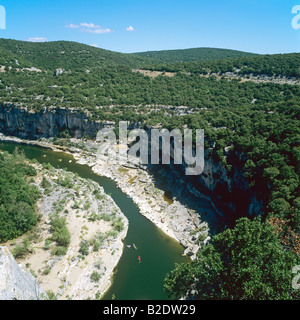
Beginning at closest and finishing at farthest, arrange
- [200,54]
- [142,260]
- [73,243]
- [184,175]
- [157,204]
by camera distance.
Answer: [142,260], [73,243], [157,204], [184,175], [200,54]

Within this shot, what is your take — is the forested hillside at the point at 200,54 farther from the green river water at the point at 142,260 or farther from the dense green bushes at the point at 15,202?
the dense green bushes at the point at 15,202

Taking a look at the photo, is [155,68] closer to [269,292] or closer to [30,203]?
[30,203]

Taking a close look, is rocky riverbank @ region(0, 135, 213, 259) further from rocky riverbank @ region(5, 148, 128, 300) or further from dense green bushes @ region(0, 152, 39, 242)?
dense green bushes @ region(0, 152, 39, 242)

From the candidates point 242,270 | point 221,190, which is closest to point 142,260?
point 242,270

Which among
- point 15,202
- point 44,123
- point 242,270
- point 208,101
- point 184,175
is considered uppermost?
point 208,101

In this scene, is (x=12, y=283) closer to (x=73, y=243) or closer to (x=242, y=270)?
(x=242, y=270)

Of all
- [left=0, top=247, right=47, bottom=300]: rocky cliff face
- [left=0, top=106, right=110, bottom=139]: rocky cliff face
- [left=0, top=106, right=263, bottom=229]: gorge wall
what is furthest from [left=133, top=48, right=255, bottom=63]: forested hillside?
[left=0, top=247, right=47, bottom=300]: rocky cliff face
